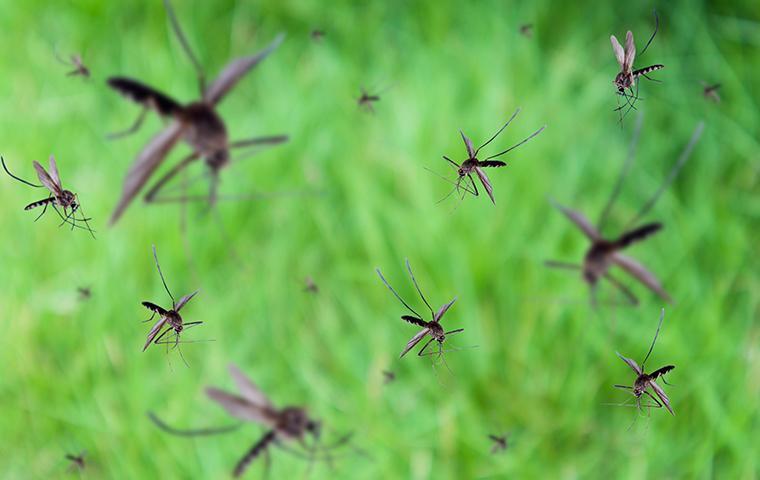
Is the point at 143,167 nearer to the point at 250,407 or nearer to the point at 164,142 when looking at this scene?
the point at 164,142

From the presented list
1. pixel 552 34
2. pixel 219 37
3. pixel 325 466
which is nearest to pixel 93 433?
pixel 325 466

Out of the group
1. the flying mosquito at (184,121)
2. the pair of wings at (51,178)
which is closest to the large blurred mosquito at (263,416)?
the flying mosquito at (184,121)

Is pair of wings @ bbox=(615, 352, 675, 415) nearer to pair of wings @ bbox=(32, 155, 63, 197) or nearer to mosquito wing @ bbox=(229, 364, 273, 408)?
pair of wings @ bbox=(32, 155, 63, 197)

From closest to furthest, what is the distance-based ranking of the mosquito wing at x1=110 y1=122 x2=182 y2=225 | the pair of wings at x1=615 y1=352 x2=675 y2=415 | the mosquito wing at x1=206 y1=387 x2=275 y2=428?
1. the pair of wings at x1=615 y1=352 x2=675 y2=415
2. the mosquito wing at x1=110 y1=122 x2=182 y2=225
3. the mosquito wing at x1=206 y1=387 x2=275 y2=428

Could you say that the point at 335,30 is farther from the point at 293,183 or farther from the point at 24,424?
the point at 24,424

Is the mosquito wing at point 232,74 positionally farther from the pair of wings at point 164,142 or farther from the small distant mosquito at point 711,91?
the small distant mosquito at point 711,91

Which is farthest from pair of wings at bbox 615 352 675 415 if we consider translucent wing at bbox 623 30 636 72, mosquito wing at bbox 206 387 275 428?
mosquito wing at bbox 206 387 275 428

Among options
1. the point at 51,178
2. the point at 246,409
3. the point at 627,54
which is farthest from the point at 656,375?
the point at 246,409

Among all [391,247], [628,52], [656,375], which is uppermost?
[391,247]
